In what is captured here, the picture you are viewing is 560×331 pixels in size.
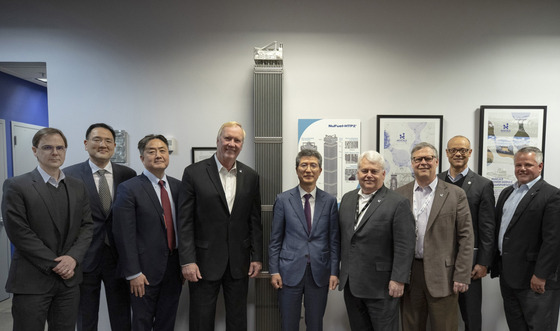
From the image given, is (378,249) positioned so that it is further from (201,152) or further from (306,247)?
(201,152)

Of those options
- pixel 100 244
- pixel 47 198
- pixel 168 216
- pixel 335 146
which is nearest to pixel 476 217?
pixel 335 146

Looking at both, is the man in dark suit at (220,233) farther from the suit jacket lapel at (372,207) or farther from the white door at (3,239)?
the white door at (3,239)

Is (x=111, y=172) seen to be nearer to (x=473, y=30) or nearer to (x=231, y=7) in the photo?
(x=231, y=7)

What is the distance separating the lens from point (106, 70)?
2.74m

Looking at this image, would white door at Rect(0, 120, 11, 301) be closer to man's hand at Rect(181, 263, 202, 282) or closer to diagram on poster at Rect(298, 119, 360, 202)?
man's hand at Rect(181, 263, 202, 282)

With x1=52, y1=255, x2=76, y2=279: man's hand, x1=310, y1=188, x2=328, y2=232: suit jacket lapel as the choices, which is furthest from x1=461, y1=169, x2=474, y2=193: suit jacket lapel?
x1=52, y1=255, x2=76, y2=279: man's hand

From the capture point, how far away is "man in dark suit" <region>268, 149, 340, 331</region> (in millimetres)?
1986

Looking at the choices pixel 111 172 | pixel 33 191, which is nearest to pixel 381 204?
pixel 111 172

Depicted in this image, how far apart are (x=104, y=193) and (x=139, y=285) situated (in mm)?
735

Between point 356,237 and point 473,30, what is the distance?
2.38 metres

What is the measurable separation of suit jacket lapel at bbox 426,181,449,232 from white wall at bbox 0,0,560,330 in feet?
2.86

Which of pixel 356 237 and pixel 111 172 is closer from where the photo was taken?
pixel 356 237

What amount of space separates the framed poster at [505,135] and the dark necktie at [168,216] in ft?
9.23

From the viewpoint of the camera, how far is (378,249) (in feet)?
6.11
